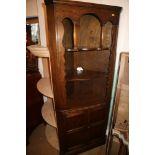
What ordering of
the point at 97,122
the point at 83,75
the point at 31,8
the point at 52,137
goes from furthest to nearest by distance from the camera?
the point at 31,8 < the point at 52,137 < the point at 97,122 < the point at 83,75

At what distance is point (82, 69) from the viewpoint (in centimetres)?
210

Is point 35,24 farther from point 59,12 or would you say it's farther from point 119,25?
point 119,25

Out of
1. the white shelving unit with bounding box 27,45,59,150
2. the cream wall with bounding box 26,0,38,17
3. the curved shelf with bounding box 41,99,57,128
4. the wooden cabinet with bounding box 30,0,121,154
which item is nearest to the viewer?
the wooden cabinet with bounding box 30,0,121,154

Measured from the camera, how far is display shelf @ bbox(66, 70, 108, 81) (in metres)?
1.83

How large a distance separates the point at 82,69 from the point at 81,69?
0.02 m

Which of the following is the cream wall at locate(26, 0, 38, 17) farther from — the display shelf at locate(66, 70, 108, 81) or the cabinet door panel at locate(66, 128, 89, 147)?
the cabinet door panel at locate(66, 128, 89, 147)

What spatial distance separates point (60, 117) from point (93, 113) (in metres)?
0.44

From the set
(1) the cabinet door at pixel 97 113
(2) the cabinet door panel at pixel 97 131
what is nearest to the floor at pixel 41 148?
(2) the cabinet door panel at pixel 97 131

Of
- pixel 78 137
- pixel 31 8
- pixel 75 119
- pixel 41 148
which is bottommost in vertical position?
pixel 41 148

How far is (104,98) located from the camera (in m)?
2.03

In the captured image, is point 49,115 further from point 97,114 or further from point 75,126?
point 97,114

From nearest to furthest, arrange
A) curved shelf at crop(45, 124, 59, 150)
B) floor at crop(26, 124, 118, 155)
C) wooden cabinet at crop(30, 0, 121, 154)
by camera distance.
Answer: wooden cabinet at crop(30, 0, 121, 154), floor at crop(26, 124, 118, 155), curved shelf at crop(45, 124, 59, 150)

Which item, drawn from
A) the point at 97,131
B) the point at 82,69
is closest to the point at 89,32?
the point at 82,69

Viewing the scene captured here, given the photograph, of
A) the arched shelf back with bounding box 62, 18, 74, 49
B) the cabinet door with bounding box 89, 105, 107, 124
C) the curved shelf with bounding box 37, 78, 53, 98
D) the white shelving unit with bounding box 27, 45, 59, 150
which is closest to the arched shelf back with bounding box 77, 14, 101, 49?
the arched shelf back with bounding box 62, 18, 74, 49
